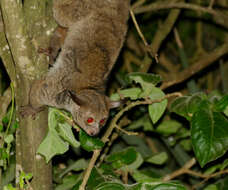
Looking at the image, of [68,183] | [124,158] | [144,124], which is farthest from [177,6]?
[68,183]

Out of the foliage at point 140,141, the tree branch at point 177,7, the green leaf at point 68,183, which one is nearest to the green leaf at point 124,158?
the foliage at point 140,141

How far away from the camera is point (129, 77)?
3213 millimetres

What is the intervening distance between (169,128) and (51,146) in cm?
159

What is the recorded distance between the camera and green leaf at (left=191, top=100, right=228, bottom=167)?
8.17 ft

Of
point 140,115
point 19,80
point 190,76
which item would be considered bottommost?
point 140,115

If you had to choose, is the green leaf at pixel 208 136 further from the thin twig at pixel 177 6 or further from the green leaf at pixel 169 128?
the thin twig at pixel 177 6

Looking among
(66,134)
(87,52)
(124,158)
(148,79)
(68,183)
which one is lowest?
(68,183)

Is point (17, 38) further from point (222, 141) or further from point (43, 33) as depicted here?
point (222, 141)

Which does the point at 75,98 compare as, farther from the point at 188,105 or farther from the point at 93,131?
the point at 188,105

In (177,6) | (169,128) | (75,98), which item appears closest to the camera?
(75,98)

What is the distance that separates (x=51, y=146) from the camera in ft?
8.37

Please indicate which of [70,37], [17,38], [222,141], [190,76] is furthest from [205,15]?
[17,38]

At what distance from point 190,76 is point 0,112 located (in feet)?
7.27

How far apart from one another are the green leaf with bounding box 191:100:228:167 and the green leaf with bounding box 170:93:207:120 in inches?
8.0
